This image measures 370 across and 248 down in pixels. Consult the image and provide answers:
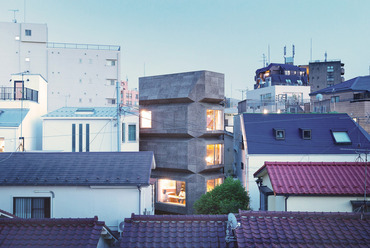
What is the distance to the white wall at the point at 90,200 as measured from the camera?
49.7 feet

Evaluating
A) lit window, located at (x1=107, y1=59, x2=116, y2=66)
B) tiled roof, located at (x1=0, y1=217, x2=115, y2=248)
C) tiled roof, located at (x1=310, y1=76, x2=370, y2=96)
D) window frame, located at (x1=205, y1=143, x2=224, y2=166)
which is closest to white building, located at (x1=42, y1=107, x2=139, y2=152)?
window frame, located at (x1=205, y1=143, x2=224, y2=166)

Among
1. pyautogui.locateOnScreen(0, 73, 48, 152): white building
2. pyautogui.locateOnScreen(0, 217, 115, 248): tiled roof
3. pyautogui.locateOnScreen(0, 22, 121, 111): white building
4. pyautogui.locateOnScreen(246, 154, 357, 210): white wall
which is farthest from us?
pyautogui.locateOnScreen(0, 22, 121, 111): white building

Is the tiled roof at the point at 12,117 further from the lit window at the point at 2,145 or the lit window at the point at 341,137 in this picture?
the lit window at the point at 341,137

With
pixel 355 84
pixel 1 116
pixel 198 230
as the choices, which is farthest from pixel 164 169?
pixel 355 84

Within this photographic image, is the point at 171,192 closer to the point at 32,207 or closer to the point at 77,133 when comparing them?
the point at 77,133

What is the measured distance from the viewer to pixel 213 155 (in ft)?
88.6

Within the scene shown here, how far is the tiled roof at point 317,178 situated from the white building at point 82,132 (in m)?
15.1

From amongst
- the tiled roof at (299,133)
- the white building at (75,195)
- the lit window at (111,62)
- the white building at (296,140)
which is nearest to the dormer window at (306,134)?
the white building at (296,140)

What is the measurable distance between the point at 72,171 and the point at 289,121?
17.6 metres

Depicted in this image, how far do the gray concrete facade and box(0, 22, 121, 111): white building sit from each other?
2712cm

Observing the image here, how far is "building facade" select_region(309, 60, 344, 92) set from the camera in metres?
81.0

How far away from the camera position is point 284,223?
872cm

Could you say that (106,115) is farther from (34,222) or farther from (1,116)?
(34,222)

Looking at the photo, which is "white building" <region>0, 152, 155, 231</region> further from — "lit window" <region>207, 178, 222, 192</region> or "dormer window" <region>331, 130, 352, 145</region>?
"dormer window" <region>331, 130, 352, 145</region>
